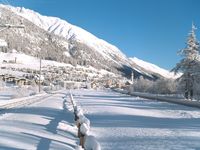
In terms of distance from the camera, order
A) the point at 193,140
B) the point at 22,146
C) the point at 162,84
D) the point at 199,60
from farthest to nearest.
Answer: the point at 162,84, the point at 199,60, the point at 193,140, the point at 22,146

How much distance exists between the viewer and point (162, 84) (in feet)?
418

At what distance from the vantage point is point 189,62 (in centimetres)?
6906

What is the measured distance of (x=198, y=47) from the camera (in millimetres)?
68750

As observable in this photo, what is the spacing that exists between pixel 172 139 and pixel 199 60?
51.0 meters

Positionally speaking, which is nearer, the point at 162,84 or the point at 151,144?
the point at 151,144

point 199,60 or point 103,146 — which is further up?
point 199,60

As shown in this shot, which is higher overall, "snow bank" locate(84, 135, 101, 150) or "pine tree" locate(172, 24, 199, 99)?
"pine tree" locate(172, 24, 199, 99)

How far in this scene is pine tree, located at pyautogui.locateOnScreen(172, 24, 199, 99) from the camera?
68.6m

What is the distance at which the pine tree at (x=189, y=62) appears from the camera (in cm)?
6862

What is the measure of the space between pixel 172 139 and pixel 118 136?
2.22 m

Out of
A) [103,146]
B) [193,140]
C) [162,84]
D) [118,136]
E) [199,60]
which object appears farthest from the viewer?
[162,84]

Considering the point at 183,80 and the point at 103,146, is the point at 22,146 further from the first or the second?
the point at 183,80

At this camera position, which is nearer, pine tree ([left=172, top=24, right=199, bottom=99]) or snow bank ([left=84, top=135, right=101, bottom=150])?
snow bank ([left=84, top=135, right=101, bottom=150])

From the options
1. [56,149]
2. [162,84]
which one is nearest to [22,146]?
[56,149]
